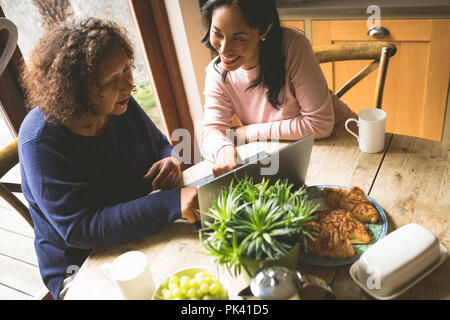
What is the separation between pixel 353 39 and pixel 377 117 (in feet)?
3.59

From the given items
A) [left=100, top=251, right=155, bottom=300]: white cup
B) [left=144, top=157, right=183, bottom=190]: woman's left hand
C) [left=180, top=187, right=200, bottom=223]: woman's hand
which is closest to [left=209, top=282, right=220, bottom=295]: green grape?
[left=100, top=251, right=155, bottom=300]: white cup

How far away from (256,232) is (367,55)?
3.70 feet


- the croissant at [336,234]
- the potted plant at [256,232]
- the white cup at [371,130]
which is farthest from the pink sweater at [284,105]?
the potted plant at [256,232]

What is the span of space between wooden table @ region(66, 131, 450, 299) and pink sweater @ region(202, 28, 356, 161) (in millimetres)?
79

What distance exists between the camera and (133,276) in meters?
0.79

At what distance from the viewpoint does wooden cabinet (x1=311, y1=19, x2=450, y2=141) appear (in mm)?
1961

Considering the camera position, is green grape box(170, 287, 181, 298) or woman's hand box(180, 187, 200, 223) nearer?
green grape box(170, 287, 181, 298)

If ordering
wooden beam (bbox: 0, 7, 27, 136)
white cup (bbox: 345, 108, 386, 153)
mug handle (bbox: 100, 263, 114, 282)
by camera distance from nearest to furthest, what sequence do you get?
mug handle (bbox: 100, 263, 114, 282), white cup (bbox: 345, 108, 386, 153), wooden beam (bbox: 0, 7, 27, 136)

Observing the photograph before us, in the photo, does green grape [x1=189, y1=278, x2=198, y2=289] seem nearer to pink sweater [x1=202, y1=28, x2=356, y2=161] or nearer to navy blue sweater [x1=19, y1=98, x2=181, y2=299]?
navy blue sweater [x1=19, y1=98, x2=181, y2=299]

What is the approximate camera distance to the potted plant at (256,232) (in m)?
0.74

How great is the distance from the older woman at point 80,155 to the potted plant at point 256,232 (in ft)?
0.82

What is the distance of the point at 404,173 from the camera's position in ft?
3.62

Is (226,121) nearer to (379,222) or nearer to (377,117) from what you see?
(377,117)
